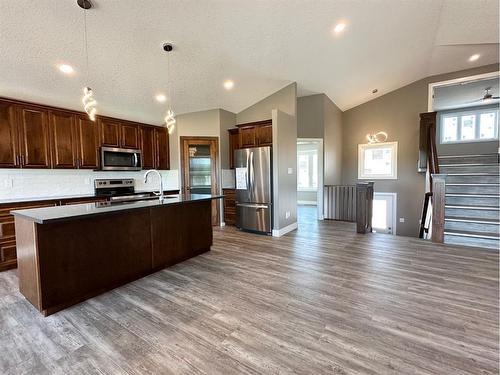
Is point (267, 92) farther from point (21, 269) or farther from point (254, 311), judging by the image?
point (21, 269)

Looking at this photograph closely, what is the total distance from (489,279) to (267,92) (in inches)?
181

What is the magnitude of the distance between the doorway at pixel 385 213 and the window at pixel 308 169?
246 cm

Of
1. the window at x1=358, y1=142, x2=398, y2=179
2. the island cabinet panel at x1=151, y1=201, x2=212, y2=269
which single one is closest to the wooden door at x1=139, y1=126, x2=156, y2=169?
the island cabinet panel at x1=151, y1=201, x2=212, y2=269

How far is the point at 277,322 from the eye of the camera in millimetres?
1931

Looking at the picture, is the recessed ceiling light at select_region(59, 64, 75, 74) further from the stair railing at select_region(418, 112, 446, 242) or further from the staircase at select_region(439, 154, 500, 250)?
the staircase at select_region(439, 154, 500, 250)

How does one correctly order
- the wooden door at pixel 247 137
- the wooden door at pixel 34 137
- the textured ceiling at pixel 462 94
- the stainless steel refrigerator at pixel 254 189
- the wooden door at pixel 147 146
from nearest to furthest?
the wooden door at pixel 34 137 → the stainless steel refrigerator at pixel 254 189 → the wooden door at pixel 247 137 → the wooden door at pixel 147 146 → the textured ceiling at pixel 462 94

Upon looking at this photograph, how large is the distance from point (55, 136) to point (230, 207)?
11.5ft

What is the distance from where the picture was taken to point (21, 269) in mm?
2330

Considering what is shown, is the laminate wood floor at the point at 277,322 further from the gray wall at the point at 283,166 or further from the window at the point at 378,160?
the window at the point at 378,160

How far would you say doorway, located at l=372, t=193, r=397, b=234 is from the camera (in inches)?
279

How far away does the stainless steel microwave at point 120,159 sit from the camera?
176 inches

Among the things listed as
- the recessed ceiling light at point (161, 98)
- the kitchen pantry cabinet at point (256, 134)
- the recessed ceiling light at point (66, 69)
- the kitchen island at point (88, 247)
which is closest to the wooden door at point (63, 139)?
the recessed ceiling light at point (66, 69)

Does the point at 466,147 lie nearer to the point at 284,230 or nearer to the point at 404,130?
the point at 404,130

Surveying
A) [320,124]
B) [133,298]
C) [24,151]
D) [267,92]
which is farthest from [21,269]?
[320,124]
